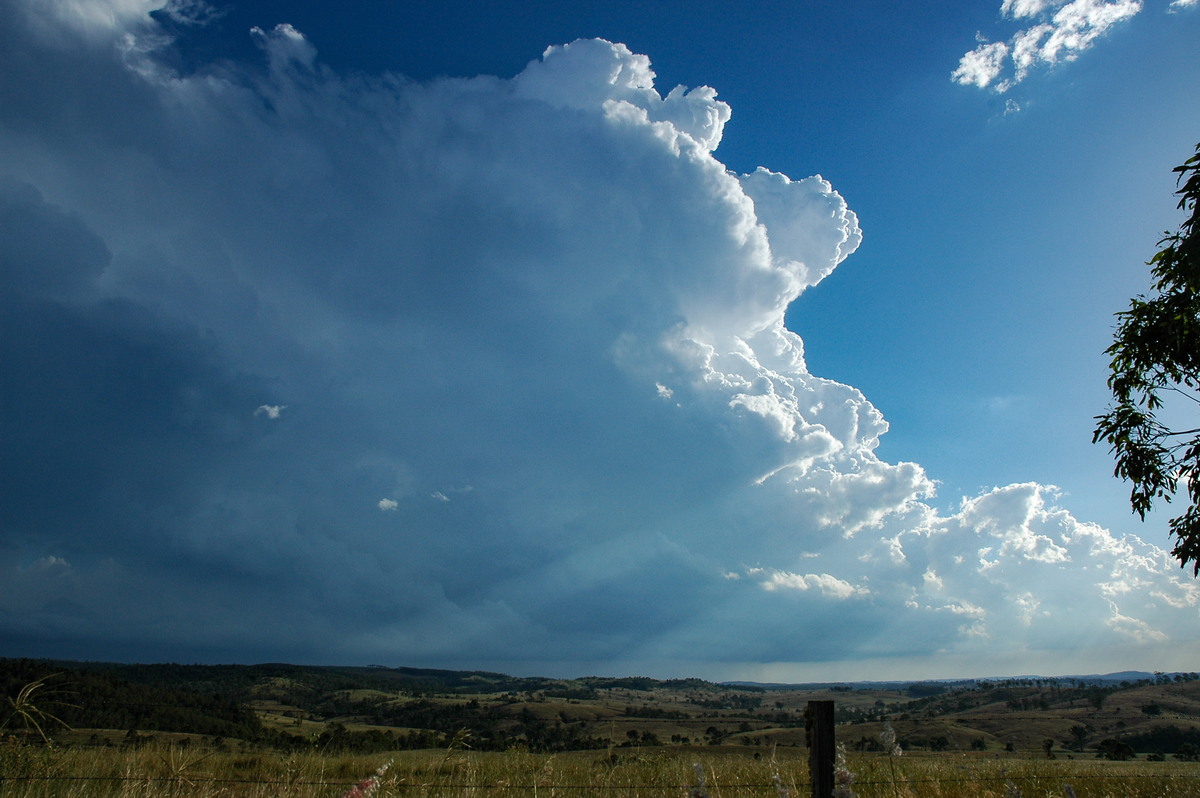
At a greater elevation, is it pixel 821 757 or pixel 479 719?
pixel 821 757

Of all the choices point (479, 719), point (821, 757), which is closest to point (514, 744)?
point (821, 757)

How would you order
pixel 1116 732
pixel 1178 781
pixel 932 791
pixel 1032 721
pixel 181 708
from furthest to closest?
1. pixel 1032 721
2. pixel 1116 732
3. pixel 181 708
4. pixel 1178 781
5. pixel 932 791

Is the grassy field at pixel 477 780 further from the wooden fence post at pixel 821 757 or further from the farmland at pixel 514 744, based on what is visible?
the wooden fence post at pixel 821 757

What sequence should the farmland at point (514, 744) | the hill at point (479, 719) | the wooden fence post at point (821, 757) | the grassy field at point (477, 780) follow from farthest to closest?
the hill at point (479, 719)
the farmland at point (514, 744)
the grassy field at point (477, 780)
the wooden fence post at point (821, 757)

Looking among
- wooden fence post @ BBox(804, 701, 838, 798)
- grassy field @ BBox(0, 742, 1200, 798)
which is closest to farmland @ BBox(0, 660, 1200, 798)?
grassy field @ BBox(0, 742, 1200, 798)

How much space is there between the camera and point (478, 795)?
8.34 m

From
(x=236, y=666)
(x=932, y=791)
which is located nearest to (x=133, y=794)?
(x=932, y=791)

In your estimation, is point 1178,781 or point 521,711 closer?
point 1178,781

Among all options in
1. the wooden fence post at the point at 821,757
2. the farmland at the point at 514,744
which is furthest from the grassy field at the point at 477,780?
the wooden fence post at the point at 821,757

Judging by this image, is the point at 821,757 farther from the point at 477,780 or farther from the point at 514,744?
the point at 514,744

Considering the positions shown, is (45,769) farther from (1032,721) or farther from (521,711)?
(1032,721)

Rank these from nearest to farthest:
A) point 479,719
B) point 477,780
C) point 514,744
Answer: point 477,780
point 514,744
point 479,719

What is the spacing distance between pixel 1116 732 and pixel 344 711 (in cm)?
7530

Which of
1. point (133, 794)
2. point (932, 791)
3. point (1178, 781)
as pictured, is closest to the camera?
point (133, 794)
